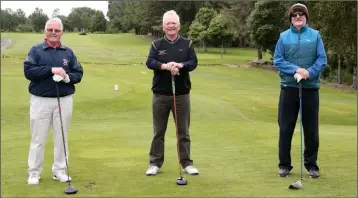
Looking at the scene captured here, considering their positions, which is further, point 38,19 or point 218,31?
point 38,19

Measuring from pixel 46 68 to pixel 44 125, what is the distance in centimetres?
69

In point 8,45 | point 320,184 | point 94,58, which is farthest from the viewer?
point 8,45

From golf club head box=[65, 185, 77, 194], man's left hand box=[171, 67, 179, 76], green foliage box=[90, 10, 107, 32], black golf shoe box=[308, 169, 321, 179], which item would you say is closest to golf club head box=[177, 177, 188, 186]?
golf club head box=[65, 185, 77, 194]

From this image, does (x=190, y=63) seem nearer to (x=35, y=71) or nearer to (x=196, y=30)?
(x=35, y=71)

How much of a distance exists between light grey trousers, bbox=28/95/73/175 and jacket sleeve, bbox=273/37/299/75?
2.52 m

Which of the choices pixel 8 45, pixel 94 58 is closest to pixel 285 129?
pixel 94 58

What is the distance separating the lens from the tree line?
2048 cm

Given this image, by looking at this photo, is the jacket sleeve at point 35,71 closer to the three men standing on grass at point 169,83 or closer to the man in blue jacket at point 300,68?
the three men standing on grass at point 169,83

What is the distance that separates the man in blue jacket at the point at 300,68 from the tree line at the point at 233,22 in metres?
10.5

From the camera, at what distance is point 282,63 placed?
18.5 feet

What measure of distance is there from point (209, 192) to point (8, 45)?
49617 mm

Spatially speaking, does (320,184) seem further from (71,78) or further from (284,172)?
(71,78)

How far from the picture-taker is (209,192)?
16.2 feet

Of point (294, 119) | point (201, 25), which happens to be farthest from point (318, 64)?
point (201, 25)
